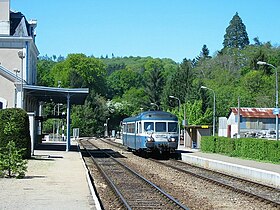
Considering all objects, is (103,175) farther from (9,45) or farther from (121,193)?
(9,45)

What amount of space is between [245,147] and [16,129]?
45.3ft

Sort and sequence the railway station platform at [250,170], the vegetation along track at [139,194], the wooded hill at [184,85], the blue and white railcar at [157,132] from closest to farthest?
the vegetation along track at [139,194] → the railway station platform at [250,170] → the blue and white railcar at [157,132] → the wooded hill at [184,85]

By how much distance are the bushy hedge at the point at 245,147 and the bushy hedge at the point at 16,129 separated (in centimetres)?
1287

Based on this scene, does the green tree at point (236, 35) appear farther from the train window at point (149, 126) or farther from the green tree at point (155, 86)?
the train window at point (149, 126)

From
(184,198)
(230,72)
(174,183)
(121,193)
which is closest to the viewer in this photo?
(184,198)

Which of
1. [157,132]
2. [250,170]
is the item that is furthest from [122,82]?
[250,170]

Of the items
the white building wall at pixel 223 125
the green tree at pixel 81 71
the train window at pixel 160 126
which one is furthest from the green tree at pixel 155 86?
the train window at pixel 160 126

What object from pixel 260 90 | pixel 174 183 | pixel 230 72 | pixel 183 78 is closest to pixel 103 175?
pixel 174 183

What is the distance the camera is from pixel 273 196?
57.4ft

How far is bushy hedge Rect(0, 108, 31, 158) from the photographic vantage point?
30422mm

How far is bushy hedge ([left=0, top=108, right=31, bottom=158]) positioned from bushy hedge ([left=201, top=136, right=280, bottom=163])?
507 inches

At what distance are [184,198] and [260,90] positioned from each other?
90.8 m

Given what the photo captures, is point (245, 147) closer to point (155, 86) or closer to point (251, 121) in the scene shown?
point (251, 121)

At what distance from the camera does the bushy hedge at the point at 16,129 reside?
99.8ft
